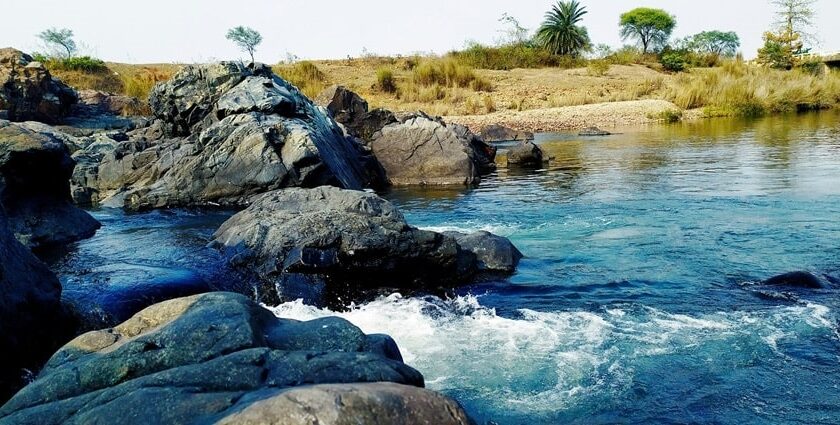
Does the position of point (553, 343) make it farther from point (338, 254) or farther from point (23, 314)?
point (23, 314)

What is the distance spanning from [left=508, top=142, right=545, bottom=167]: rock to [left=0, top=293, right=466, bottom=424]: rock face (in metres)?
14.6

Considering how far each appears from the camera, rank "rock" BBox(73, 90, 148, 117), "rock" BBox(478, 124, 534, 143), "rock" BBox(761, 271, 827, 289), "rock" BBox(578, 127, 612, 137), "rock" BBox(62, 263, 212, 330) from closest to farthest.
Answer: "rock" BBox(62, 263, 212, 330)
"rock" BBox(761, 271, 827, 289)
"rock" BBox(73, 90, 148, 117)
"rock" BBox(478, 124, 534, 143)
"rock" BBox(578, 127, 612, 137)

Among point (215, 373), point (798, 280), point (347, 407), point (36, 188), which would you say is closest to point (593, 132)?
point (798, 280)

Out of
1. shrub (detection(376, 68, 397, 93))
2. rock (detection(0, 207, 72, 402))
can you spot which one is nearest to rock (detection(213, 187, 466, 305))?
rock (detection(0, 207, 72, 402))

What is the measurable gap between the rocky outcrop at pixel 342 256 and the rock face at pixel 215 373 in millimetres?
2646

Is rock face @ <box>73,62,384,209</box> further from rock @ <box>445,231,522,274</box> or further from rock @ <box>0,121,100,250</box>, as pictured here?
rock @ <box>445,231,522,274</box>

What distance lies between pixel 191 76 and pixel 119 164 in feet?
11.2

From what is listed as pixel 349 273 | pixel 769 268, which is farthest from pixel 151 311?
pixel 769 268

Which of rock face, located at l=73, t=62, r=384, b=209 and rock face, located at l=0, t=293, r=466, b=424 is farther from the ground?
rock face, located at l=73, t=62, r=384, b=209

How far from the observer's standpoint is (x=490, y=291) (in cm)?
724

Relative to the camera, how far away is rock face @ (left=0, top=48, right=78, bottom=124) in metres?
20.6

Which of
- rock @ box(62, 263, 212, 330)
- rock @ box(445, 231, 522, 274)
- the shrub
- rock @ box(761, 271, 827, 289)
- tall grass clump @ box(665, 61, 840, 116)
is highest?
the shrub

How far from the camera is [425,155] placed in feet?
52.7

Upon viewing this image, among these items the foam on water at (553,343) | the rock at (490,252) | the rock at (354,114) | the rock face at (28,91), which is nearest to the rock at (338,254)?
the rock at (490,252)
